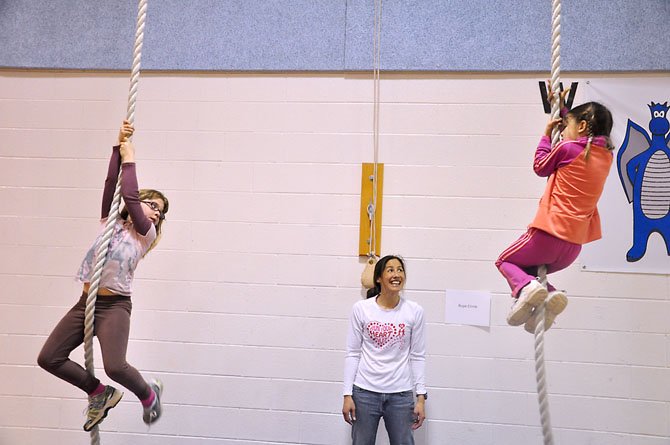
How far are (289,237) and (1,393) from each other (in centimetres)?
196

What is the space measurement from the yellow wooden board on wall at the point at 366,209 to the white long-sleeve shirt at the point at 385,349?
20.1 inches

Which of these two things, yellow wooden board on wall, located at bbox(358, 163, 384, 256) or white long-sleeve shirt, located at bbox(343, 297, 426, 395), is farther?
yellow wooden board on wall, located at bbox(358, 163, 384, 256)

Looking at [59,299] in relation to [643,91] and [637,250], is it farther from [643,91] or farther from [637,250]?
[643,91]

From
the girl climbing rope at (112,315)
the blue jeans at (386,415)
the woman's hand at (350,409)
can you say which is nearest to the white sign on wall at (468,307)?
the blue jeans at (386,415)

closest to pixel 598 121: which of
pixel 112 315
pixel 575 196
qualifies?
pixel 575 196

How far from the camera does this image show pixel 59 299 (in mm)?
3742

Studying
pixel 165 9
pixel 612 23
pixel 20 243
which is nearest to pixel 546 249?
pixel 612 23

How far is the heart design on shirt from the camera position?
3.03 m

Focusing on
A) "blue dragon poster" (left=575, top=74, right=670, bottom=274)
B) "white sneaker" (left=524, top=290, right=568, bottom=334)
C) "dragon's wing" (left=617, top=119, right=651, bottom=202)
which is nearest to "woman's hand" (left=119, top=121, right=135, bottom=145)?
"white sneaker" (left=524, top=290, right=568, bottom=334)

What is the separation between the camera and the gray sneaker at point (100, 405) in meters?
2.24

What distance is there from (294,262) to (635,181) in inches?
78.9

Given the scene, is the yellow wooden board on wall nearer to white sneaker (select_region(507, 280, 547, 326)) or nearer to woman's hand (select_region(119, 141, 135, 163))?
white sneaker (select_region(507, 280, 547, 326))

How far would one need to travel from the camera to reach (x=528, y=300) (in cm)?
202

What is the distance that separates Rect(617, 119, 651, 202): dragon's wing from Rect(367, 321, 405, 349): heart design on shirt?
1.58 metres
